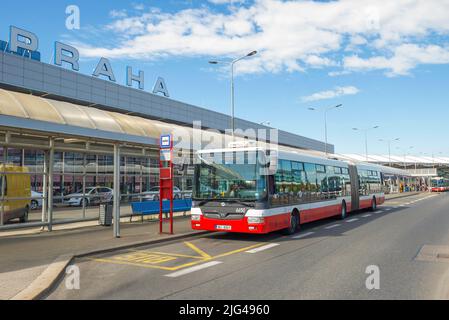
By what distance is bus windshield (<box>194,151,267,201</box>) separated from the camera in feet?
38.1

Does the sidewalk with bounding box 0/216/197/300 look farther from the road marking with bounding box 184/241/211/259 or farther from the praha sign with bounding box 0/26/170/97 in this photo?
the praha sign with bounding box 0/26/170/97

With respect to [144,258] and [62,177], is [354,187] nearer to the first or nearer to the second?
[62,177]

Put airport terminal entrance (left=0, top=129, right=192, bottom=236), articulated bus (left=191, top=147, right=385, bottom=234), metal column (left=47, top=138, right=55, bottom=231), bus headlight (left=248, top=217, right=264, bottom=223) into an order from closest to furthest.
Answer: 1. bus headlight (left=248, top=217, right=264, bottom=223)
2. articulated bus (left=191, top=147, right=385, bottom=234)
3. airport terminal entrance (left=0, top=129, right=192, bottom=236)
4. metal column (left=47, top=138, right=55, bottom=231)

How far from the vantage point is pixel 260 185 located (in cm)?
1155

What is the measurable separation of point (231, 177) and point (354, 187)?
10694 millimetres

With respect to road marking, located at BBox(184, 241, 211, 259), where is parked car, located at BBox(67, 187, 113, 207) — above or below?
above

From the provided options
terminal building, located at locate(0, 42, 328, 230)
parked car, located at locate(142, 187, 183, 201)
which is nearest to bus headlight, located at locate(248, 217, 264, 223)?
terminal building, located at locate(0, 42, 328, 230)

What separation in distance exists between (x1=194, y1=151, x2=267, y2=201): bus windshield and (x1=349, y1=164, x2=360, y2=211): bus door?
9902 millimetres

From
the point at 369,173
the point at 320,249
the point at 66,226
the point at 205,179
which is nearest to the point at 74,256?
the point at 205,179

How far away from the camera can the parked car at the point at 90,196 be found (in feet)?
53.7

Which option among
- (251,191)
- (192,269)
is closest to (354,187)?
(251,191)

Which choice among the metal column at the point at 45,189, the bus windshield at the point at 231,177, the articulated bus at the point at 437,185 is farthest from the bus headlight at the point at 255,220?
the articulated bus at the point at 437,185

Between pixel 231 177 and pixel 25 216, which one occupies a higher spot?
pixel 231 177

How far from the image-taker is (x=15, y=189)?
47.6 ft
